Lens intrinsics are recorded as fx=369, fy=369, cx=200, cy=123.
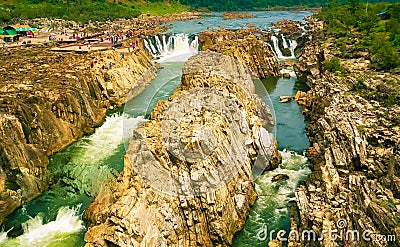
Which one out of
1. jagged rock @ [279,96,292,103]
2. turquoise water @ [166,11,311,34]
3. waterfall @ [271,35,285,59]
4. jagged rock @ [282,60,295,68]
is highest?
turquoise water @ [166,11,311,34]

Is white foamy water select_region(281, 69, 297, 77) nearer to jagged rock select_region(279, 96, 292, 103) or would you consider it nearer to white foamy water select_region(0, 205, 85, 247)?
jagged rock select_region(279, 96, 292, 103)

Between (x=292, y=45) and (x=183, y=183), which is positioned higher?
(x=292, y=45)

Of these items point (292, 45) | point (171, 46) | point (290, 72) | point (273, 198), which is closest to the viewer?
point (273, 198)

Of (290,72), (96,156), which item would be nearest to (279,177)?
(96,156)

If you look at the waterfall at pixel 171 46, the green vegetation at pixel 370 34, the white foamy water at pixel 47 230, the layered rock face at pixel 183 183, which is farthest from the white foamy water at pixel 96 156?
the waterfall at pixel 171 46

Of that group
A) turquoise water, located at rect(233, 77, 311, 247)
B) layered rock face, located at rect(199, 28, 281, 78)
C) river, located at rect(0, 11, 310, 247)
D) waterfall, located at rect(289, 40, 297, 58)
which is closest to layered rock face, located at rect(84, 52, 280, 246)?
turquoise water, located at rect(233, 77, 311, 247)

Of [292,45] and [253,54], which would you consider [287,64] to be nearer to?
[253,54]
